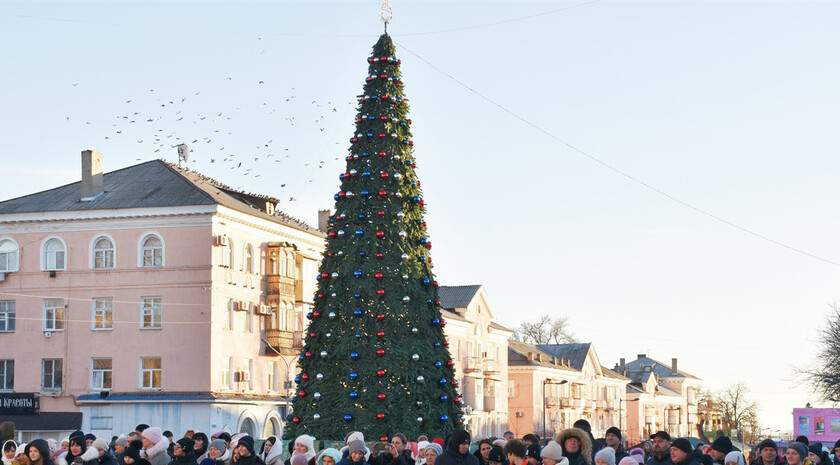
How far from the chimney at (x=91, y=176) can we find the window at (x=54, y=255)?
227cm

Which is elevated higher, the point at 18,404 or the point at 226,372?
the point at 226,372

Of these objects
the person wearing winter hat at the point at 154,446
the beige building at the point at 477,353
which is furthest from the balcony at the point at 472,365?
the person wearing winter hat at the point at 154,446

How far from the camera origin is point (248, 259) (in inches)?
2265

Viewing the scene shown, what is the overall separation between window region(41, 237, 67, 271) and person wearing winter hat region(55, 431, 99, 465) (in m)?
42.4

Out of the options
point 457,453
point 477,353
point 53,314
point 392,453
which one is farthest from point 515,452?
point 477,353

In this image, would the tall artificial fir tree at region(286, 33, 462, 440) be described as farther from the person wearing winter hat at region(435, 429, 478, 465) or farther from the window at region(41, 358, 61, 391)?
the window at region(41, 358, 61, 391)

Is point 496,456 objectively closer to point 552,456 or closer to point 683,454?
point 552,456

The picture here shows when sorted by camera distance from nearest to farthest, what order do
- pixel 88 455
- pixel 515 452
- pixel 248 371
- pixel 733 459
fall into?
pixel 515 452 → pixel 733 459 → pixel 88 455 → pixel 248 371

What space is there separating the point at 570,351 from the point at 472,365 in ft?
111

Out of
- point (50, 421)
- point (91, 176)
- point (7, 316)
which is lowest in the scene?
point (50, 421)

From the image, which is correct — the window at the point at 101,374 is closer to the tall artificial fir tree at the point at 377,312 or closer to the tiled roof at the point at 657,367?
the tall artificial fir tree at the point at 377,312

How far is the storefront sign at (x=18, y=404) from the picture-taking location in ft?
176

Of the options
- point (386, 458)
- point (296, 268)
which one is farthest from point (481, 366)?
point (386, 458)

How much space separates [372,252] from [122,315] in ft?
109
